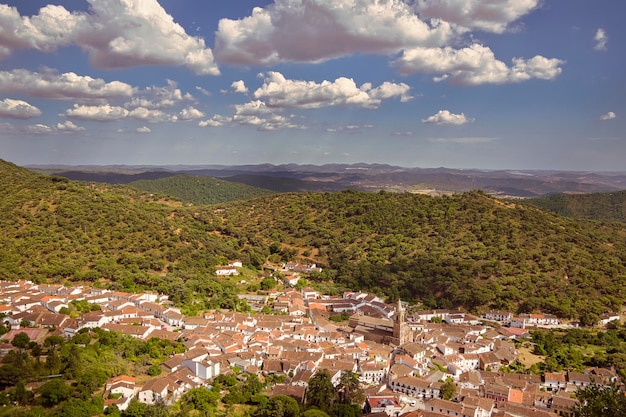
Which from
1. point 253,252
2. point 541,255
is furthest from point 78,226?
point 541,255

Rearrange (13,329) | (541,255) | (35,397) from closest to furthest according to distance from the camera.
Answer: (35,397)
(13,329)
(541,255)

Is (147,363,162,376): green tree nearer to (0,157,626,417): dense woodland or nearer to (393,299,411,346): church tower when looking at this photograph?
(0,157,626,417): dense woodland

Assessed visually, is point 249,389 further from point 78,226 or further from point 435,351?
point 78,226

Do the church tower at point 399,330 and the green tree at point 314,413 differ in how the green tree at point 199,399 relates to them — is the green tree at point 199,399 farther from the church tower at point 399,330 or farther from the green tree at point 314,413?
the church tower at point 399,330

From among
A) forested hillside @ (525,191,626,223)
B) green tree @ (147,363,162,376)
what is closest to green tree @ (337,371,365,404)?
green tree @ (147,363,162,376)

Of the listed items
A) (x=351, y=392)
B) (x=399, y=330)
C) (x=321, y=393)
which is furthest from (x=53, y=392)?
(x=399, y=330)
